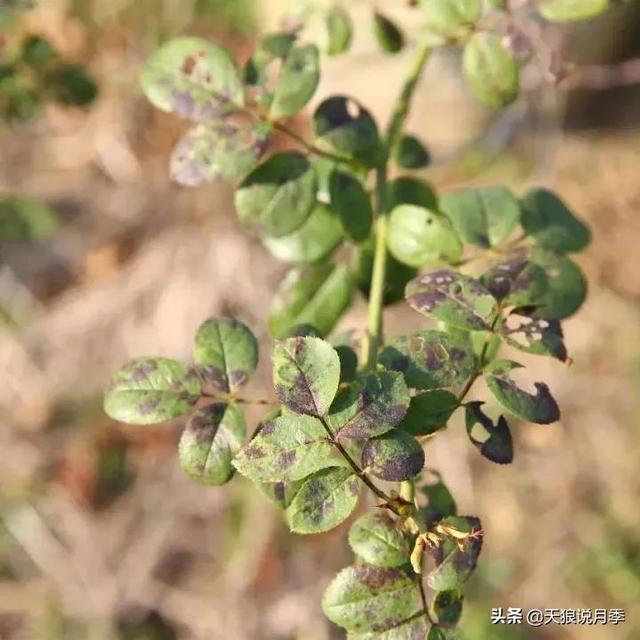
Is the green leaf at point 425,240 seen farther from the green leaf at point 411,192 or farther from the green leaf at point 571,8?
the green leaf at point 571,8

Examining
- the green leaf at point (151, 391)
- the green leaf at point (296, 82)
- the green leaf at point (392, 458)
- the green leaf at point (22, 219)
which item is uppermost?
the green leaf at point (296, 82)

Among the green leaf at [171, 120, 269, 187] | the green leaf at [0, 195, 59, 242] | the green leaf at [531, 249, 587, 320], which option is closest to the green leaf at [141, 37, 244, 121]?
the green leaf at [171, 120, 269, 187]

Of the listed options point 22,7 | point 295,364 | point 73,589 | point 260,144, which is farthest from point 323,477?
point 73,589

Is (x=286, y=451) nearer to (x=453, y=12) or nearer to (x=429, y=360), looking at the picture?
(x=429, y=360)

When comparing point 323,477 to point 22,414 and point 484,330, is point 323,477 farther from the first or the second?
point 22,414

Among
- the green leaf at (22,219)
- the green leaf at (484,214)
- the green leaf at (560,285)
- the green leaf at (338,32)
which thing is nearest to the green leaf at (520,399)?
the green leaf at (560,285)

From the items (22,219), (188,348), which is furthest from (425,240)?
(188,348)
